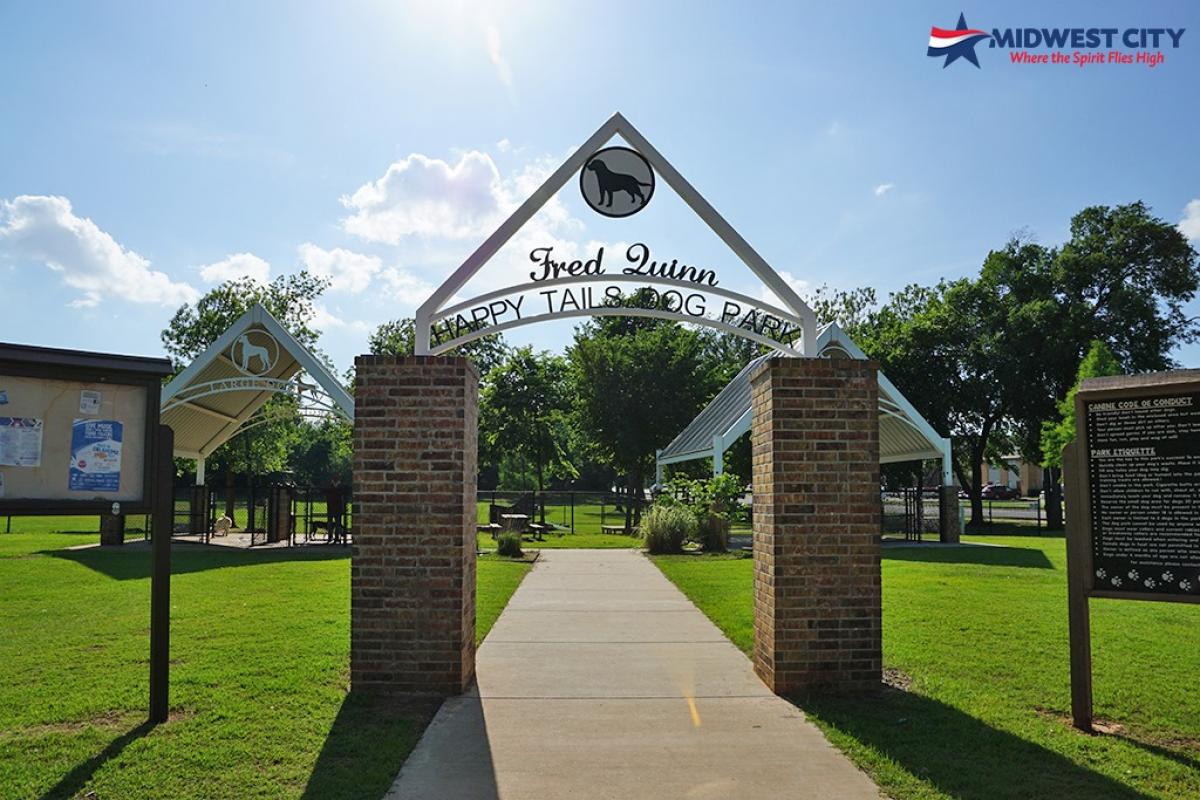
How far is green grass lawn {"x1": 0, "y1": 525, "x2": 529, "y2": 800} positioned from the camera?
4.62 meters

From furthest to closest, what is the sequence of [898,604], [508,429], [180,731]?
A: [508,429] → [898,604] → [180,731]

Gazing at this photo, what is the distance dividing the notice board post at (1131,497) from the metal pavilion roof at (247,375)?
1489 centimetres

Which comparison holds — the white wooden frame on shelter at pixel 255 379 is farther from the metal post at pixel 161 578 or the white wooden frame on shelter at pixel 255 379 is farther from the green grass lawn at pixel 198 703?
the metal post at pixel 161 578

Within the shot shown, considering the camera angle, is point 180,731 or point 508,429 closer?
point 180,731

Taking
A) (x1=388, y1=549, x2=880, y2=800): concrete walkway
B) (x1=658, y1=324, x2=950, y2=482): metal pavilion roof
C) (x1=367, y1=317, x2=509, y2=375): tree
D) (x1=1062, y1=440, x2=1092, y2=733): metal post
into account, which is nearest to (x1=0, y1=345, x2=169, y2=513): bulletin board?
(x1=388, y1=549, x2=880, y2=800): concrete walkway

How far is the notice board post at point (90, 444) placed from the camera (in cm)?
535

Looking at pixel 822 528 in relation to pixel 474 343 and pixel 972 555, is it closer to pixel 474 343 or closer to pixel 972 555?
pixel 972 555

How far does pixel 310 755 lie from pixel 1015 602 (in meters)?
9.14

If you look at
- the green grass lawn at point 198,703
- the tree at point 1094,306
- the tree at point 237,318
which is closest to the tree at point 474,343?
the tree at point 237,318

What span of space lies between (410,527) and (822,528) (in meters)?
3.06

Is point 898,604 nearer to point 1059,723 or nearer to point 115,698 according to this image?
point 1059,723

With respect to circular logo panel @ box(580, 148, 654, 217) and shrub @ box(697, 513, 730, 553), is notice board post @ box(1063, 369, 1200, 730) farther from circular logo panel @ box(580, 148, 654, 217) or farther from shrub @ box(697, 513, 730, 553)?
shrub @ box(697, 513, 730, 553)

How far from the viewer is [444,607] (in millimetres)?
6465

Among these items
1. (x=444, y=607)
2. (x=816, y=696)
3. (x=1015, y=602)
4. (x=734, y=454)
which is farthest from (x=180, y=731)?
(x=734, y=454)
